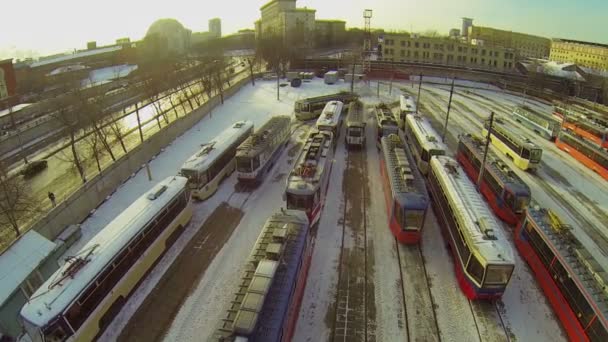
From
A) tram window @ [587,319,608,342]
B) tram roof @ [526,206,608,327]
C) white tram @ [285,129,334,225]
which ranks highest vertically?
white tram @ [285,129,334,225]

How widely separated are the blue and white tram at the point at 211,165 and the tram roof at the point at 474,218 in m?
17.1

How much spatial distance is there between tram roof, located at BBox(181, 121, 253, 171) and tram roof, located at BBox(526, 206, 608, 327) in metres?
22.1

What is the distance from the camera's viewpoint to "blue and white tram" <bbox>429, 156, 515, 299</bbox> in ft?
54.7

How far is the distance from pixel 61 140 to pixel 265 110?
27.0 meters

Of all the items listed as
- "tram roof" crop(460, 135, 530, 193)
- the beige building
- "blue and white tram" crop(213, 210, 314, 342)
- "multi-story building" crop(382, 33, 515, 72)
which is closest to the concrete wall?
"blue and white tram" crop(213, 210, 314, 342)

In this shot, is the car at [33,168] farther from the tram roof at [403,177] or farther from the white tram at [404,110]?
the white tram at [404,110]

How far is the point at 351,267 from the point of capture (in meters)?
21.1

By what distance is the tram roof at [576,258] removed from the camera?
1507cm

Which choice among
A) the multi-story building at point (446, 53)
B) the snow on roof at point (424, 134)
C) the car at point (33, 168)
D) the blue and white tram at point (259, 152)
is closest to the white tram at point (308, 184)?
the blue and white tram at point (259, 152)

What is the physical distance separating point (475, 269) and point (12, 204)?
83.2ft

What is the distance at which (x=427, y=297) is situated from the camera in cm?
1894

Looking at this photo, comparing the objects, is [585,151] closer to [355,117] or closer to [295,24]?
[355,117]

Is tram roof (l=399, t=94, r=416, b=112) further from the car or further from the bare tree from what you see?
the car

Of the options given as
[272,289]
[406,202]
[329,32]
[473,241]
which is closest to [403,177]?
[406,202]
